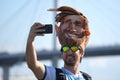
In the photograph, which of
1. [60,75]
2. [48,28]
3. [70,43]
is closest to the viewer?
[48,28]

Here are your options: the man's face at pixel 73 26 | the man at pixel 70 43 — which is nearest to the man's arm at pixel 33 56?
the man at pixel 70 43

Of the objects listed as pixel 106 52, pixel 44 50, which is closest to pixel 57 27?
pixel 44 50

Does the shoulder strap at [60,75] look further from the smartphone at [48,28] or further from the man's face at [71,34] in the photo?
the smartphone at [48,28]

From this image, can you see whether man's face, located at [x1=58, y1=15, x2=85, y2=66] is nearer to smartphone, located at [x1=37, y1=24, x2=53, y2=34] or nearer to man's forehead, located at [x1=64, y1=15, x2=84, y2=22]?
man's forehead, located at [x1=64, y1=15, x2=84, y2=22]

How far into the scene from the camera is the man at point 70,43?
2594 millimetres

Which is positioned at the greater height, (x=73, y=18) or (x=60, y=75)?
(x=73, y=18)

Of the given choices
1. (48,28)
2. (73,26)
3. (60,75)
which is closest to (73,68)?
(60,75)

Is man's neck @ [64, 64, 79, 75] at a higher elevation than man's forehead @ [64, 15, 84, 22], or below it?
below

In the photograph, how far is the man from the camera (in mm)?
2594

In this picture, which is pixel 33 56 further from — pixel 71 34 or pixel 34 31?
pixel 71 34

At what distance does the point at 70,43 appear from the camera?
274 cm

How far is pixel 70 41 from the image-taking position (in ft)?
8.98

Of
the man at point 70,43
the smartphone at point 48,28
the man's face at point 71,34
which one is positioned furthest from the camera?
the man's face at point 71,34

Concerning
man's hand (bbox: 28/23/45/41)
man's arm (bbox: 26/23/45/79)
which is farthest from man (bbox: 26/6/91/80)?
man's hand (bbox: 28/23/45/41)
